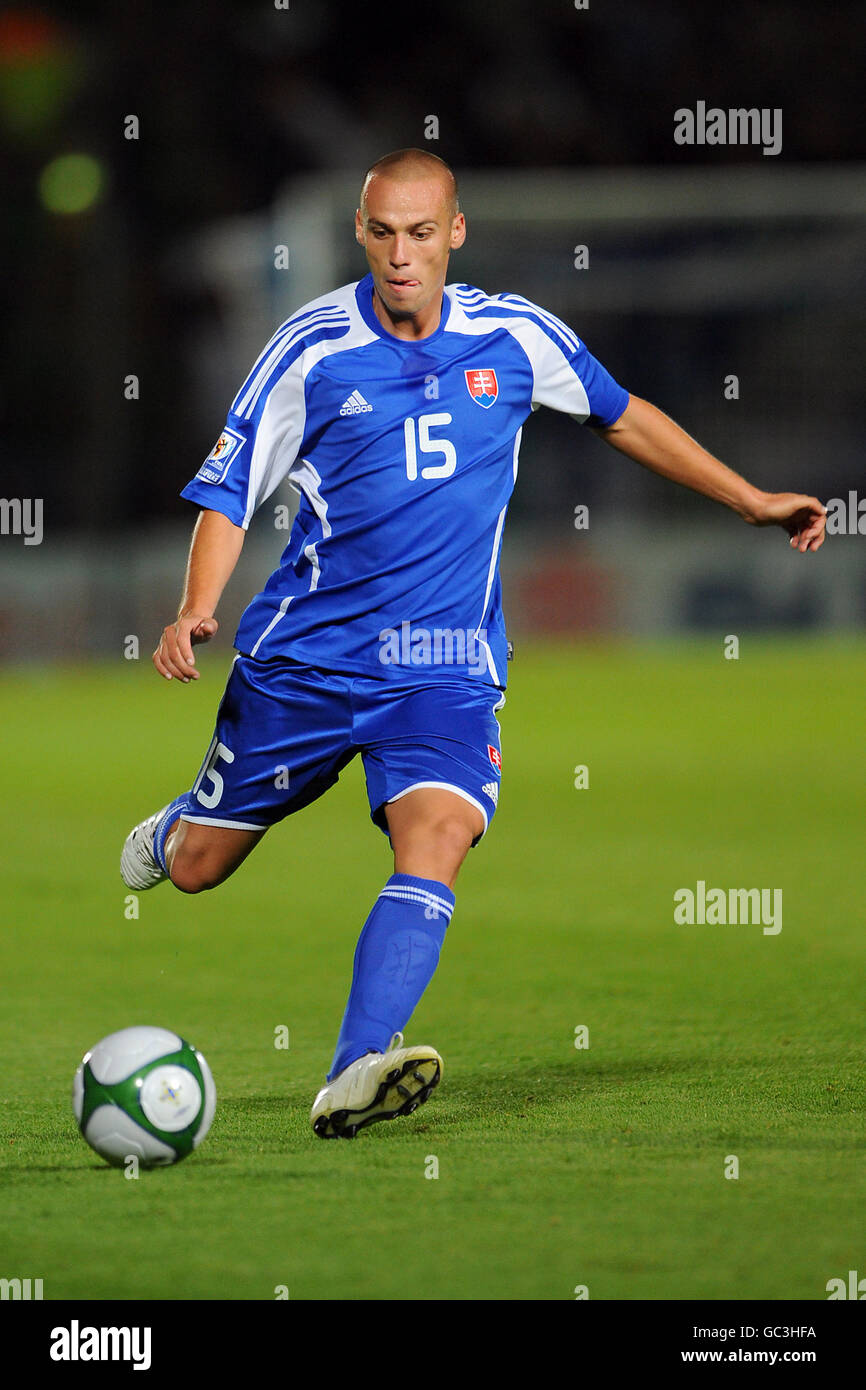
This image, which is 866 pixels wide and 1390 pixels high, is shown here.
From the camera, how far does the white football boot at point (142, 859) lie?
5984 millimetres

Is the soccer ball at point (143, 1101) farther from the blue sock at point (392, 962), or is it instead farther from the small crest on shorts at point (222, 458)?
the small crest on shorts at point (222, 458)

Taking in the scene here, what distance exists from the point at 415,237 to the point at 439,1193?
2.34 metres

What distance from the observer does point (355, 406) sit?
5.14m

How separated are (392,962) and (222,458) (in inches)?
53.3

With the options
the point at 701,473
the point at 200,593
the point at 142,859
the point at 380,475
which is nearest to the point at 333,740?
the point at 200,593

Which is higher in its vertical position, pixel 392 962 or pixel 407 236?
pixel 407 236

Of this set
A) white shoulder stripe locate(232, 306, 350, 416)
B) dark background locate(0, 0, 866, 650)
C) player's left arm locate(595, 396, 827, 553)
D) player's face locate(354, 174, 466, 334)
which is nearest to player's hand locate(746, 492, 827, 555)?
player's left arm locate(595, 396, 827, 553)

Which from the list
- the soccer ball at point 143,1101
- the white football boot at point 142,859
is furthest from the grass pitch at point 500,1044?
the white football boot at point 142,859

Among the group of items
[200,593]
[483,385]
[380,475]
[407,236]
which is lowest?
[200,593]

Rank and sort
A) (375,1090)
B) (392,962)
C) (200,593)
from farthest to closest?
(200,593)
(392,962)
(375,1090)

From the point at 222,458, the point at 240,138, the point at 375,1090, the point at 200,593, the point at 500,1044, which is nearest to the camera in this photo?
the point at 375,1090

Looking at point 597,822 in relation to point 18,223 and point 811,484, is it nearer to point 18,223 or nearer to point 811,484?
point 811,484

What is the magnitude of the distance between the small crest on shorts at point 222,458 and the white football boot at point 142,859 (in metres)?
1.20

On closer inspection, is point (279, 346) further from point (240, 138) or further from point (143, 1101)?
point (240, 138)
